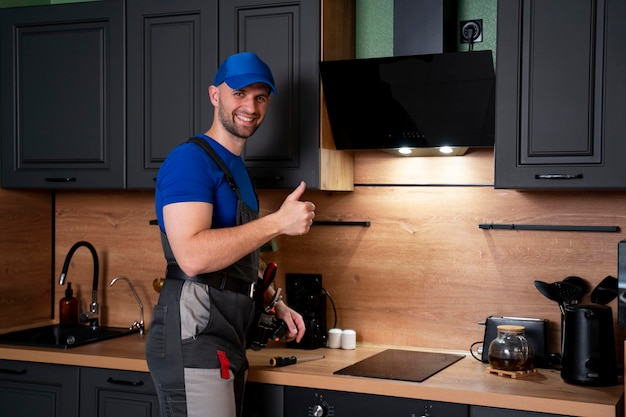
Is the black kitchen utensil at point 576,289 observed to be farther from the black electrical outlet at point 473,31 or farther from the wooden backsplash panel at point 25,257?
the wooden backsplash panel at point 25,257

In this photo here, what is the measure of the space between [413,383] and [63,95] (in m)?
1.87

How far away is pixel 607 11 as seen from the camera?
104 inches

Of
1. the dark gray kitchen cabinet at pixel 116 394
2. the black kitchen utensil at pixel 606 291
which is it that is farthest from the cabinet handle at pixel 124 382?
the black kitchen utensil at pixel 606 291

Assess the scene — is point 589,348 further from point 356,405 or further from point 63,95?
point 63,95

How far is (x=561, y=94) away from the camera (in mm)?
2684

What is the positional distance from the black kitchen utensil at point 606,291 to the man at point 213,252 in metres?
1.05

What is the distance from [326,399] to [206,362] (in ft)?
1.42

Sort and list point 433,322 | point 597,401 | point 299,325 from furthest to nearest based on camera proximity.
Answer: point 433,322
point 299,325
point 597,401

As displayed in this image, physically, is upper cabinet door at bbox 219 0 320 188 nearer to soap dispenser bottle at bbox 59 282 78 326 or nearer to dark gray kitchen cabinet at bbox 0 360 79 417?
dark gray kitchen cabinet at bbox 0 360 79 417

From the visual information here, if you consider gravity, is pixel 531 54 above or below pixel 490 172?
above

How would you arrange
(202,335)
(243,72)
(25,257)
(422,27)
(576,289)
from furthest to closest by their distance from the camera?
(25,257), (422,27), (576,289), (243,72), (202,335)

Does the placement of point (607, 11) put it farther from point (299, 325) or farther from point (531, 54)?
point (299, 325)

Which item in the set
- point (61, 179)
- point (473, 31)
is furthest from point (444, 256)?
point (61, 179)

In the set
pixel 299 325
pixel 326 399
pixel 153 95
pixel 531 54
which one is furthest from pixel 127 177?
pixel 531 54
